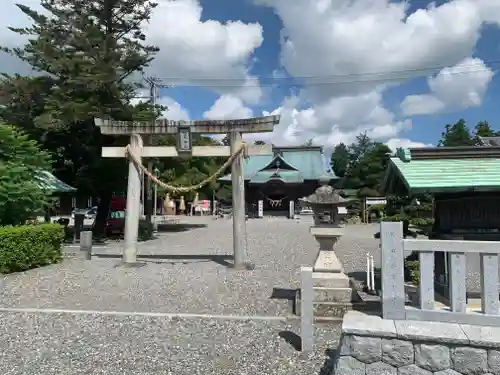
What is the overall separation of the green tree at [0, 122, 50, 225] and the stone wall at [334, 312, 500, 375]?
10336mm

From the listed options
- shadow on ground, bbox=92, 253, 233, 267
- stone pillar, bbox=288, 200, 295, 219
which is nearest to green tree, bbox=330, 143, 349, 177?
stone pillar, bbox=288, 200, 295, 219

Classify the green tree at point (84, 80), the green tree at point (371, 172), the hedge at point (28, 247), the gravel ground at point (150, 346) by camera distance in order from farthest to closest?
the green tree at point (371, 172)
the green tree at point (84, 80)
the hedge at point (28, 247)
the gravel ground at point (150, 346)

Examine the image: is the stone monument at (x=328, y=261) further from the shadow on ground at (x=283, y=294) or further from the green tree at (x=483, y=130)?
the green tree at (x=483, y=130)

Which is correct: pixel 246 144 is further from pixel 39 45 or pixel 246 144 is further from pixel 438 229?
pixel 39 45

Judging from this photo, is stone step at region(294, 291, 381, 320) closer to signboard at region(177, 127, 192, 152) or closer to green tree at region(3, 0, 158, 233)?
signboard at region(177, 127, 192, 152)

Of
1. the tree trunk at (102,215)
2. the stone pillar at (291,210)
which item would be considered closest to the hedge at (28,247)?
the tree trunk at (102,215)

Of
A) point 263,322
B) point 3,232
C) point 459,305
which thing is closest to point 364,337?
point 459,305

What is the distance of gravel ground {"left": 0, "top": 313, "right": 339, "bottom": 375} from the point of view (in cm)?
543

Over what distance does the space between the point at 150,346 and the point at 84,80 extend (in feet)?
45.6

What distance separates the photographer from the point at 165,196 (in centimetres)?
4806

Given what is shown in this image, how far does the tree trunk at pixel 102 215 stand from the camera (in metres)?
21.7

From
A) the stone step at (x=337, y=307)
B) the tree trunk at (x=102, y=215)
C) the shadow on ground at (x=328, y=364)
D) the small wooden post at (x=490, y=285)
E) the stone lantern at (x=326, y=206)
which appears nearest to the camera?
the small wooden post at (x=490, y=285)

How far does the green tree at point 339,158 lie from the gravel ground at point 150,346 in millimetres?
69225

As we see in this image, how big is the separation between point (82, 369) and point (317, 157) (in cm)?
3584
